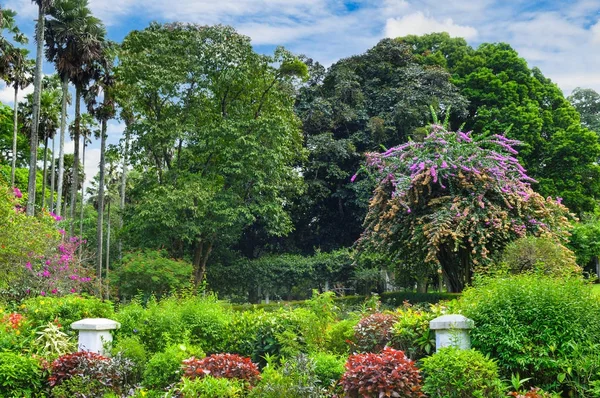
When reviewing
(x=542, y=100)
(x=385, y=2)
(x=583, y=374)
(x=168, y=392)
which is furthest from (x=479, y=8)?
(x=542, y=100)

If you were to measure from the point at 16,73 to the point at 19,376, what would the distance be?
22.1 m

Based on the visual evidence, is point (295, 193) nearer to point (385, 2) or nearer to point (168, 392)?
point (385, 2)

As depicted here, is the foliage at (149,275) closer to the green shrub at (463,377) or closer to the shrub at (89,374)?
the shrub at (89,374)

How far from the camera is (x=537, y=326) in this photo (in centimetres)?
593

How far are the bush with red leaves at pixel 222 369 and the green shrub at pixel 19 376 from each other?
2.04 meters

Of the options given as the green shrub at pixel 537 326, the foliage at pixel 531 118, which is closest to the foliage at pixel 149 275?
the green shrub at pixel 537 326

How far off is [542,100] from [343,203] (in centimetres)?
1182

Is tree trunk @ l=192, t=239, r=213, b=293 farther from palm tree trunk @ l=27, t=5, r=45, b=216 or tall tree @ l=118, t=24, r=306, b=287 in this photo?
palm tree trunk @ l=27, t=5, r=45, b=216

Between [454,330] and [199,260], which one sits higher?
[454,330]

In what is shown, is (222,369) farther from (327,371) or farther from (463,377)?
(463,377)

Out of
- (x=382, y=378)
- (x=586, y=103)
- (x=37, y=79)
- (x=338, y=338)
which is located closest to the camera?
(x=382, y=378)

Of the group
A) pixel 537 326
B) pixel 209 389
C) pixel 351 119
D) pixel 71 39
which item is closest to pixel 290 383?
pixel 209 389

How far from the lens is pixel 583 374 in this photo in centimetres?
556

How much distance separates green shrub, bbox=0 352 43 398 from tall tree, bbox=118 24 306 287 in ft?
48.1
